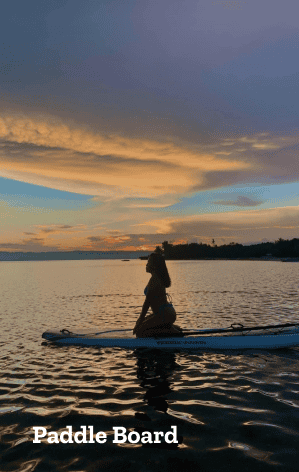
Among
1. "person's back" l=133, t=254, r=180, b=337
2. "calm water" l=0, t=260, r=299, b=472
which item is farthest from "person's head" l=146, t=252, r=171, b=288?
"calm water" l=0, t=260, r=299, b=472

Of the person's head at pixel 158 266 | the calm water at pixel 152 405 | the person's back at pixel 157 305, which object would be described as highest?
the person's head at pixel 158 266

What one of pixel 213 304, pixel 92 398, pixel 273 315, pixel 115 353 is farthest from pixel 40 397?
pixel 213 304

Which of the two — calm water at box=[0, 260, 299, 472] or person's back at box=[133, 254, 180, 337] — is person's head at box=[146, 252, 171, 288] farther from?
calm water at box=[0, 260, 299, 472]

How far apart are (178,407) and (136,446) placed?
2.03 meters

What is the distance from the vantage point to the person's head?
13.2 metres

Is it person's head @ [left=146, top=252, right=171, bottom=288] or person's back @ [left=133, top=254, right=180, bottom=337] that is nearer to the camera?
person's head @ [left=146, top=252, right=171, bottom=288]

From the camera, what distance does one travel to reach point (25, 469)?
6180 millimetres

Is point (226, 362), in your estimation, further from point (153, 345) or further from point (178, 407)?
point (178, 407)

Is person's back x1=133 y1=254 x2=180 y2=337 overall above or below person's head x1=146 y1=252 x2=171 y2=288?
below

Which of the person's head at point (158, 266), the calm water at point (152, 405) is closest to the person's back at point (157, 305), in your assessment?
the person's head at point (158, 266)

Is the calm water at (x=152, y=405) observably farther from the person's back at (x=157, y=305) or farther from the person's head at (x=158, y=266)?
the person's head at (x=158, y=266)

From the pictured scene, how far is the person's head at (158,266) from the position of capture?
13.2 metres

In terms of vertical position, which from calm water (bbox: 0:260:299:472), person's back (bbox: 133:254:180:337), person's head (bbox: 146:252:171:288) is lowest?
calm water (bbox: 0:260:299:472)

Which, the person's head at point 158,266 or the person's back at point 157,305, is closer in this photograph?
the person's head at point 158,266
